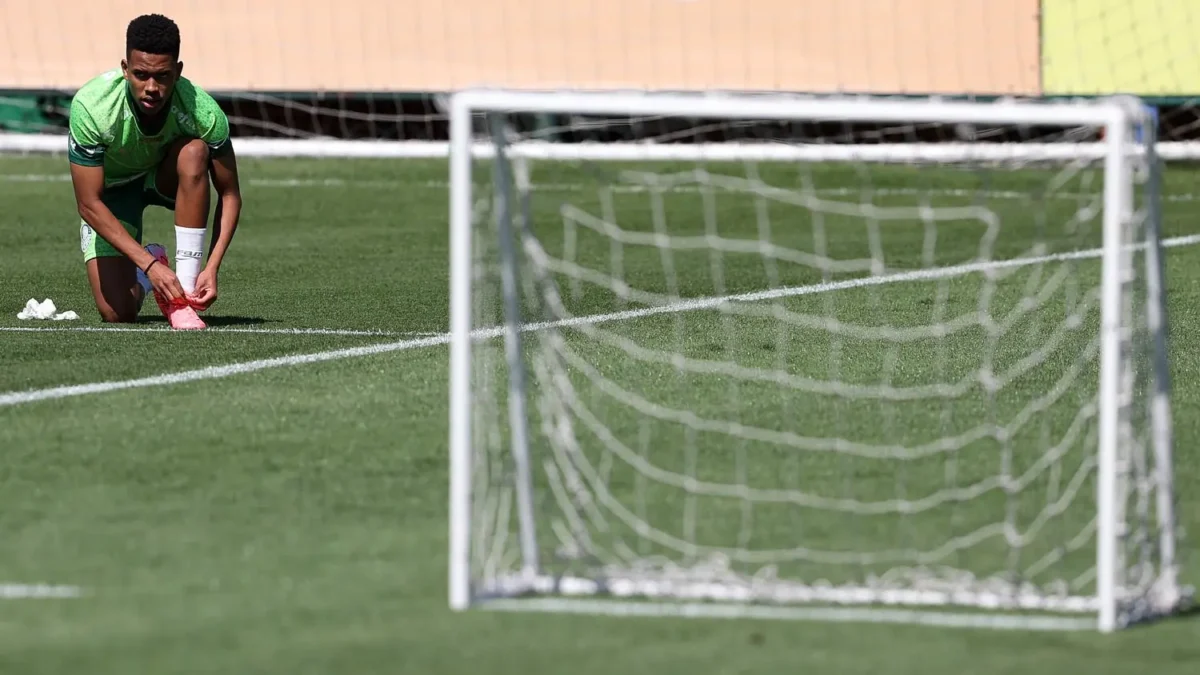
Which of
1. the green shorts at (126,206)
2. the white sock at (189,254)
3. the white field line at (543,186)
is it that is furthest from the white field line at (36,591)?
the white field line at (543,186)

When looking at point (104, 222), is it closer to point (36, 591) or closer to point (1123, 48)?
point (36, 591)

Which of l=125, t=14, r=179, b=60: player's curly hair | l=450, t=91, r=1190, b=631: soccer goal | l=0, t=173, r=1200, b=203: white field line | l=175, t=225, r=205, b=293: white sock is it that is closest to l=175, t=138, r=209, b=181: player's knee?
l=175, t=225, r=205, b=293: white sock

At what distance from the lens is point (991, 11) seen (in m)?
15.7

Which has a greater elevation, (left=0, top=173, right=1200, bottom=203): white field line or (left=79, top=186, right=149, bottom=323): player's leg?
(left=79, top=186, right=149, bottom=323): player's leg

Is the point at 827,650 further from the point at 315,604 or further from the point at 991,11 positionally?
the point at 991,11

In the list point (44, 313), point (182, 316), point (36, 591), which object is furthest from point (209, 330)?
point (36, 591)

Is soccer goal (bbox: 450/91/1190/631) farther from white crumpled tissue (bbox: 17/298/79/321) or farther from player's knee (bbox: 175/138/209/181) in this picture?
white crumpled tissue (bbox: 17/298/79/321)

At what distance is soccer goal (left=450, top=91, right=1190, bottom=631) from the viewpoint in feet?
14.1

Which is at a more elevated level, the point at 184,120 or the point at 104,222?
the point at 184,120

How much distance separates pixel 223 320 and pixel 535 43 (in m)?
7.62

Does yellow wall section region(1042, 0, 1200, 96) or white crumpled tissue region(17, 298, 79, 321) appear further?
yellow wall section region(1042, 0, 1200, 96)

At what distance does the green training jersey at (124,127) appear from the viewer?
332 inches

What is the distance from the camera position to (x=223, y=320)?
896 centimetres

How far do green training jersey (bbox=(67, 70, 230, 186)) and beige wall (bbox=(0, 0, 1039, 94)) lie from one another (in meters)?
7.46
